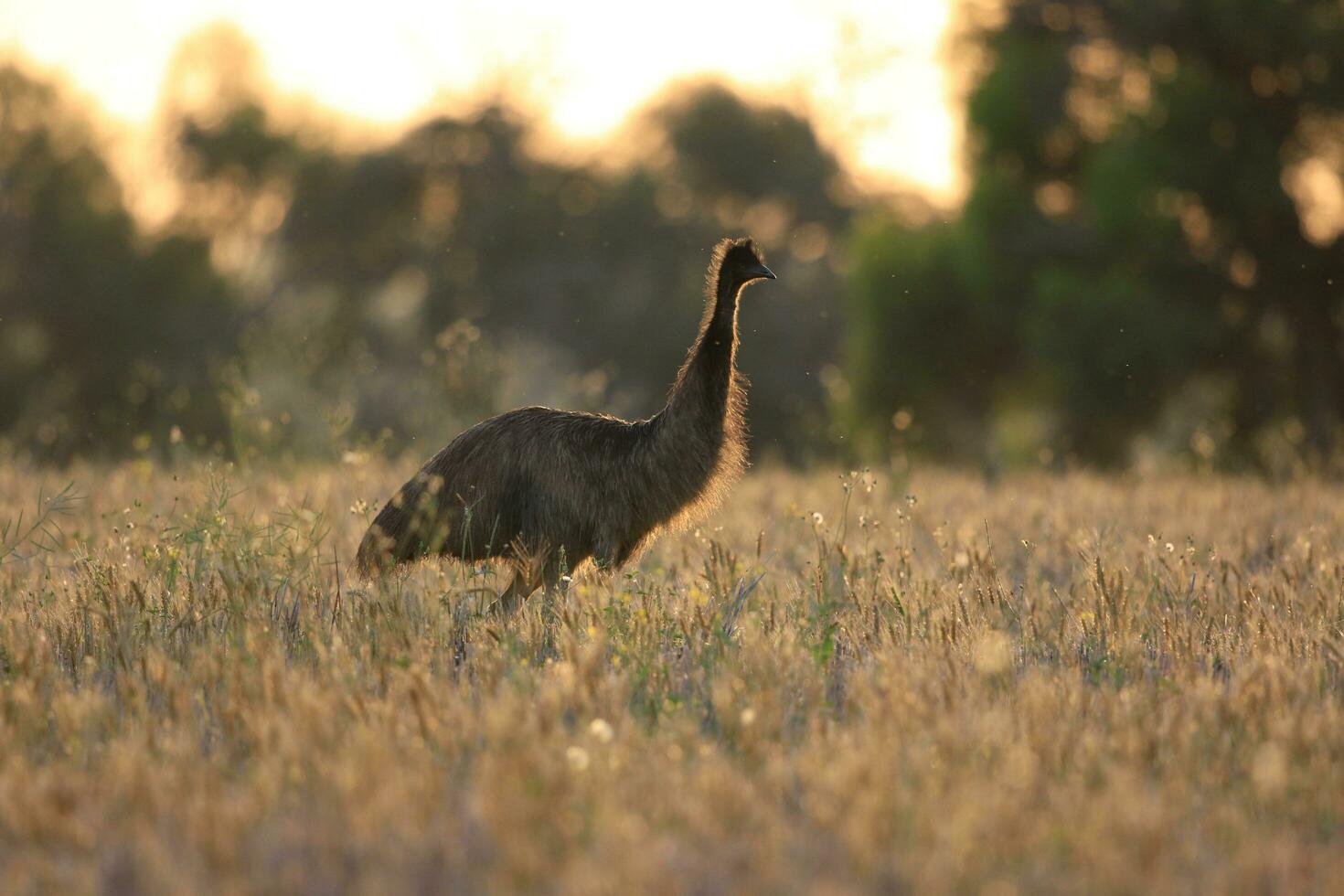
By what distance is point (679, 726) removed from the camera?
460cm

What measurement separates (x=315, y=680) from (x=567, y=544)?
188cm

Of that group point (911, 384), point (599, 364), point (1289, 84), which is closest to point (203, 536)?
point (1289, 84)

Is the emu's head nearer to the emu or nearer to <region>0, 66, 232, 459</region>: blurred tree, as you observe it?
the emu

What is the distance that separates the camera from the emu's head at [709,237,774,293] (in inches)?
281

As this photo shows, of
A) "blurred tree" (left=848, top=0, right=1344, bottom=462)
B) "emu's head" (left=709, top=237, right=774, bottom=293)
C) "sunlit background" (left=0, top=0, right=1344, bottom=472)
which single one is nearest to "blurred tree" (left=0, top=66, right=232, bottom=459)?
"sunlit background" (left=0, top=0, right=1344, bottom=472)

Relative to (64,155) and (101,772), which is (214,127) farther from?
(101,772)

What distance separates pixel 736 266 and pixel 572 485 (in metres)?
1.41

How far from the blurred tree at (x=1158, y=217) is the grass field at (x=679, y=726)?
1249cm

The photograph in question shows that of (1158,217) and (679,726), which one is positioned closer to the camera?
(679,726)

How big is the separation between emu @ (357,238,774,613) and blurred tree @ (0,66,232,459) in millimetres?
22226

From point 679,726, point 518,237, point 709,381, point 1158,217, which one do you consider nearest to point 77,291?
Answer: point 518,237

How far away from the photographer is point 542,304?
3741cm

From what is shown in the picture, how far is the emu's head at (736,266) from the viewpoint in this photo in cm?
715

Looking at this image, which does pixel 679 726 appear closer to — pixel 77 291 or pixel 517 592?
pixel 517 592
